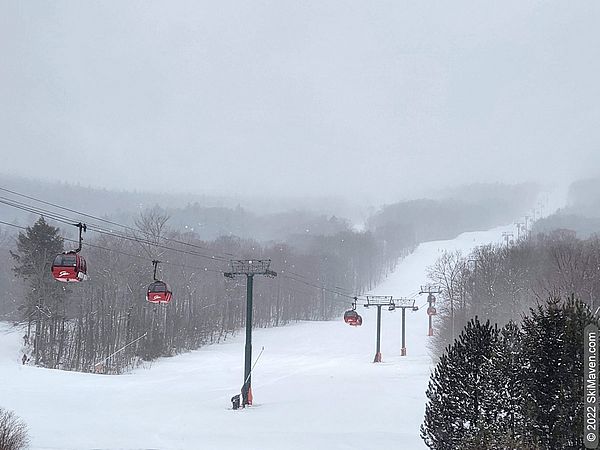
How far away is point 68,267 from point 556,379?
49.1 ft

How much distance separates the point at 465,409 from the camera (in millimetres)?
11719

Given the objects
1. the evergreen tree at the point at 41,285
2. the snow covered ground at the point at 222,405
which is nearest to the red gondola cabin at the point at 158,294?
the snow covered ground at the point at 222,405

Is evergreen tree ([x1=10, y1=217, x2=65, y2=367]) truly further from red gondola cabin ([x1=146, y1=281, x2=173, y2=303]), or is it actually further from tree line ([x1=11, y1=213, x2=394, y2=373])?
red gondola cabin ([x1=146, y1=281, x2=173, y2=303])

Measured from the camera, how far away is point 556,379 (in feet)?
35.1

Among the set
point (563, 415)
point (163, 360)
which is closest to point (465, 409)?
point (563, 415)

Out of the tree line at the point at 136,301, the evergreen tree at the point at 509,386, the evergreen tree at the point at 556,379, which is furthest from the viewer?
the tree line at the point at 136,301

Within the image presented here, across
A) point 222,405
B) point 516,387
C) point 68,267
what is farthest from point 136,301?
point 516,387

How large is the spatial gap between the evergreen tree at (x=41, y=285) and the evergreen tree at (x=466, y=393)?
45.0 m

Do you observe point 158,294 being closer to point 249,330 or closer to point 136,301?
point 249,330

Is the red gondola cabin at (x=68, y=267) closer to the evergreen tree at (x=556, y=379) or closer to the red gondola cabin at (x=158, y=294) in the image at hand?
the red gondola cabin at (x=158, y=294)

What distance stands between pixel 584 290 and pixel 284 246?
86.1 metres

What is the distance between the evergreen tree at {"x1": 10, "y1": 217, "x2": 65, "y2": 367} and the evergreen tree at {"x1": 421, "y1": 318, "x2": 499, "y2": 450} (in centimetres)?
4497

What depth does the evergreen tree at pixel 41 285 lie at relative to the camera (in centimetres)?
5181

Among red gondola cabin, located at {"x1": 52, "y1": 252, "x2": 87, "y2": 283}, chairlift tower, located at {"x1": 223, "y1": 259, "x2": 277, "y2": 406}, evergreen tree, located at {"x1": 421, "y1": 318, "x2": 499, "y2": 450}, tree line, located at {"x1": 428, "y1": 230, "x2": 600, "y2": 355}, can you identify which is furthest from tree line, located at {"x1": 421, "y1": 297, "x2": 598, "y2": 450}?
tree line, located at {"x1": 428, "y1": 230, "x2": 600, "y2": 355}
